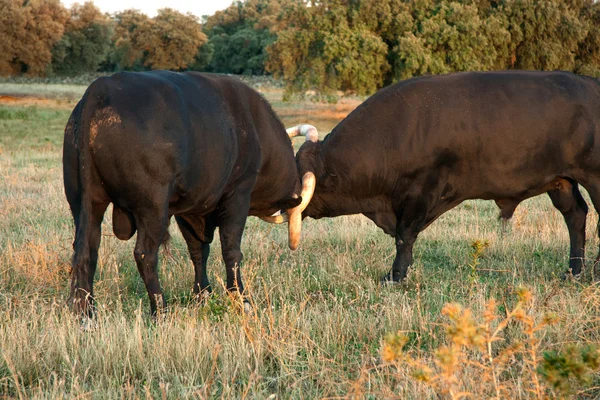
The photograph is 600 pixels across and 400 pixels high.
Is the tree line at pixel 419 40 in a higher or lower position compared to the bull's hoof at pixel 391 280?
higher

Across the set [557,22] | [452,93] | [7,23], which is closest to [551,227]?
[452,93]

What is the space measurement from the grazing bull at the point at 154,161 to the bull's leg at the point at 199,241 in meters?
0.17

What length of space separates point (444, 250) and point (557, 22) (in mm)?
24572

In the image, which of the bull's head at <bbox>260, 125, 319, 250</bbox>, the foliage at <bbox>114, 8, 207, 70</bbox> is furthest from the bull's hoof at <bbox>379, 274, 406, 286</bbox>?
the foliage at <bbox>114, 8, 207, 70</bbox>

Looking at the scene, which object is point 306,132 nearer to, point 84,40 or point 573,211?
point 573,211

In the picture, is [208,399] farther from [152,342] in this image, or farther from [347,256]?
[347,256]

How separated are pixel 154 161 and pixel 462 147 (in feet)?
10.9

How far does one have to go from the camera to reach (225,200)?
6039 millimetres

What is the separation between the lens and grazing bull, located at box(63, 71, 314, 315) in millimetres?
4789

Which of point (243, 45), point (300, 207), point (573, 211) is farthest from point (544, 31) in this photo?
point (243, 45)

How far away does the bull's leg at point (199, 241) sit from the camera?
6.29 meters

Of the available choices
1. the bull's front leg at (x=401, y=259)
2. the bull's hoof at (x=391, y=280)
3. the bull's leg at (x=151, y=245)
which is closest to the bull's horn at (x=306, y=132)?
the bull's front leg at (x=401, y=259)

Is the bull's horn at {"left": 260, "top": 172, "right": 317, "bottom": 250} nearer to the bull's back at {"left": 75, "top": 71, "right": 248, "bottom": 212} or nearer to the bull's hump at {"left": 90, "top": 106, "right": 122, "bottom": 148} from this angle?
the bull's back at {"left": 75, "top": 71, "right": 248, "bottom": 212}

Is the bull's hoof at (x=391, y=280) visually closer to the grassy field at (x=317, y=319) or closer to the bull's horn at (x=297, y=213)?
the grassy field at (x=317, y=319)
